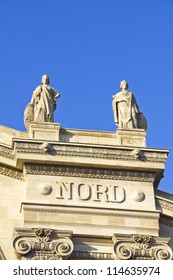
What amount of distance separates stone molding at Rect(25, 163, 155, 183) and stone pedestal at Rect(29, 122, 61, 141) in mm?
948

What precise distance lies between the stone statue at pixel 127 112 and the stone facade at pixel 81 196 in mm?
504

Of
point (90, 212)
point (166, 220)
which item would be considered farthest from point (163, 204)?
point (90, 212)

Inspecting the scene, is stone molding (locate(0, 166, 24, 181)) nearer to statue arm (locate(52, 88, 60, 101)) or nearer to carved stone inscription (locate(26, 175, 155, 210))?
carved stone inscription (locate(26, 175, 155, 210))

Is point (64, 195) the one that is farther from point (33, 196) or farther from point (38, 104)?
point (38, 104)

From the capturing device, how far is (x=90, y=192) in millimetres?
22828

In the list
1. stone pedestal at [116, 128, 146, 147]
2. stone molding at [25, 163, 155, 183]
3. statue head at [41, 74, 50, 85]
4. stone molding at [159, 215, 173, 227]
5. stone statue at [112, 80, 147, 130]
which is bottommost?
stone molding at [159, 215, 173, 227]

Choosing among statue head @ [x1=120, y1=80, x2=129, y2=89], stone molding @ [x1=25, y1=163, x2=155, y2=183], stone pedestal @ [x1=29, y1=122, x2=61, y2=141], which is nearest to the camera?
stone molding @ [x1=25, y1=163, x2=155, y2=183]

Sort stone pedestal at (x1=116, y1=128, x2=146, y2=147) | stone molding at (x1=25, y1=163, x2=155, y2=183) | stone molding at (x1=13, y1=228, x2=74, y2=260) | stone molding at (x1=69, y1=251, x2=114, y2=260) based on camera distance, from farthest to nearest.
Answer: stone pedestal at (x1=116, y1=128, x2=146, y2=147) < stone molding at (x1=25, y1=163, x2=155, y2=183) < stone molding at (x1=69, y1=251, x2=114, y2=260) < stone molding at (x1=13, y1=228, x2=74, y2=260)

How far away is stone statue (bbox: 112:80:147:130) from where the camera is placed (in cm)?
2439

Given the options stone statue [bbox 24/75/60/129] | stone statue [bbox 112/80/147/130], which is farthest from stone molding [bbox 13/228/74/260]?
stone statue [bbox 112/80/147/130]

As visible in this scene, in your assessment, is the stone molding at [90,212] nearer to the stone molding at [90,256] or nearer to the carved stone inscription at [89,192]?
the carved stone inscription at [89,192]

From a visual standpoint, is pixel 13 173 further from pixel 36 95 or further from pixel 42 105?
pixel 36 95
